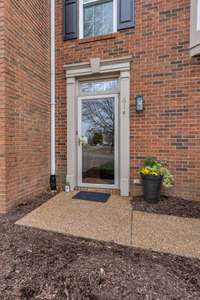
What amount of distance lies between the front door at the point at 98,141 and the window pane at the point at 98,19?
1409mm

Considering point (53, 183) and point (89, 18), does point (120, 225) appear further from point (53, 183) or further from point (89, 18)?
point (89, 18)

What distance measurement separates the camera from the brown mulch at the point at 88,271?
160cm

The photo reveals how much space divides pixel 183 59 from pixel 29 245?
3841 mm

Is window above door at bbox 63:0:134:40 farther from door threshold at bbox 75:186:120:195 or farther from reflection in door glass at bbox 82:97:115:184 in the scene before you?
door threshold at bbox 75:186:120:195

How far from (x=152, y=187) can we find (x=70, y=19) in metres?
3.89

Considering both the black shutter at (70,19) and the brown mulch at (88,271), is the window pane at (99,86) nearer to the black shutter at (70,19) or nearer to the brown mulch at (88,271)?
the black shutter at (70,19)

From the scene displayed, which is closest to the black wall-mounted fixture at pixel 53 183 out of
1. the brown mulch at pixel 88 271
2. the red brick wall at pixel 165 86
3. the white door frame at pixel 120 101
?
the white door frame at pixel 120 101

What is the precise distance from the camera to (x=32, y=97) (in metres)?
3.96

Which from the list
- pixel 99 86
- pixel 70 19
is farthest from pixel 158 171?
pixel 70 19

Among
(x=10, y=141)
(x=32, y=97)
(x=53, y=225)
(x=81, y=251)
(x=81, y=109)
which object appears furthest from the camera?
(x=81, y=109)

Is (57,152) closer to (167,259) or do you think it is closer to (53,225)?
(53,225)

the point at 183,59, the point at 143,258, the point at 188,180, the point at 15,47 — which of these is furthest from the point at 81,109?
the point at 143,258

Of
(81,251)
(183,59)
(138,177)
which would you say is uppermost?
(183,59)

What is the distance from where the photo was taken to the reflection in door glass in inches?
174
